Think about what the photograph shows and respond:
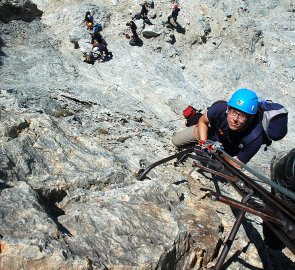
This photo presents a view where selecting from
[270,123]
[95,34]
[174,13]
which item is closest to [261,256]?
[270,123]

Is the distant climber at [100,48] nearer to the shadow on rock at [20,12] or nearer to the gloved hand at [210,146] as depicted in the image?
the shadow on rock at [20,12]

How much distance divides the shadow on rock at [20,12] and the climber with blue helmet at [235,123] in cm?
1328

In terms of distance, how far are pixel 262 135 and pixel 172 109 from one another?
814 cm

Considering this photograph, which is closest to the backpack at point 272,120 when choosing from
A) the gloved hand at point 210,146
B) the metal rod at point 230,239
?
the gloved hand at point 210,146

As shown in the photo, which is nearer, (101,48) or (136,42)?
(101,48)

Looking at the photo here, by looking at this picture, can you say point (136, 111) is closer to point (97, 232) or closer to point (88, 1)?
point (97, 232)

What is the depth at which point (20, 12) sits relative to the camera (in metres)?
17.6

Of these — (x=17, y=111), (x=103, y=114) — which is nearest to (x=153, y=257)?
(x=17, y=111)

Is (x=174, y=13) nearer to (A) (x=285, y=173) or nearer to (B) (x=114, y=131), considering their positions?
(B) (x=114, y=131)

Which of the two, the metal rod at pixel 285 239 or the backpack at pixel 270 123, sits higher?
the backpack at pixel 270 123

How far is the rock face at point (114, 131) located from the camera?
4.17 meters

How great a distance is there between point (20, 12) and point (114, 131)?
12.4 meters

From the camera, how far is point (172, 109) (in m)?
14.4

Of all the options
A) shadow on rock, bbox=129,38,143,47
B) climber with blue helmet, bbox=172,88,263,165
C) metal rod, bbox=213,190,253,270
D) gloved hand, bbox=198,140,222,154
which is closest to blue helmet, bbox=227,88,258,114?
climber with blue helmet, bbox=172,88,263,165
